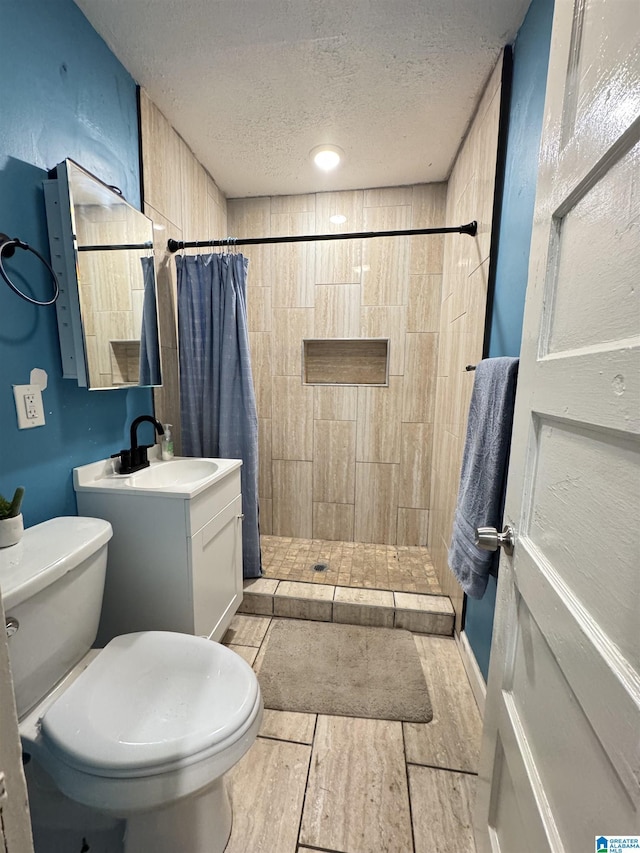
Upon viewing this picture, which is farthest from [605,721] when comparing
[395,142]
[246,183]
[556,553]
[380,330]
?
[246,183]

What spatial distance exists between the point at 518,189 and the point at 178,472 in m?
1.79

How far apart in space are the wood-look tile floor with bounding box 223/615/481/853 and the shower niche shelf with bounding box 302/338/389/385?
1822 millimetres

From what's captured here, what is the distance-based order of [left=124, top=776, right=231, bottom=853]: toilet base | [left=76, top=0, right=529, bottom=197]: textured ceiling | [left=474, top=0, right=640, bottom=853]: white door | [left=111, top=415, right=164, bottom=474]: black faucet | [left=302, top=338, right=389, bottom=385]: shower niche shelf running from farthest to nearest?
[left=302, top=338, right=389, bottom=385]: shower niche shelf, [left=111, top=415, right=164, bottom=474]: black faucet, [left=76, top=0, right=529, bottom=197]: textured ceiling, [left=124, top=776, right=231, bottom=853]: toilet base, [left=474, top=0, right=640, bottom=853]: white door

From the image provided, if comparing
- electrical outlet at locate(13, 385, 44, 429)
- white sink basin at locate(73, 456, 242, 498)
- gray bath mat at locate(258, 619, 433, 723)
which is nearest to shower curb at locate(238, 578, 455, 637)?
gray bath mat at locate(258, 619, 433, 723)

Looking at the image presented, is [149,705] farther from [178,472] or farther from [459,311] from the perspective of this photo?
[459,311]

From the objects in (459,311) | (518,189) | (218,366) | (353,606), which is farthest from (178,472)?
(518,189)

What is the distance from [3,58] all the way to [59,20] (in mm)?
335

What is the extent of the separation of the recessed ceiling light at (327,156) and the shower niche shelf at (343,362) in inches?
39.5

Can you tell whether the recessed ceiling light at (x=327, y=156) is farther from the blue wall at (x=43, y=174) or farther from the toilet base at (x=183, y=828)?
the toilet base at (x=183, y=828)

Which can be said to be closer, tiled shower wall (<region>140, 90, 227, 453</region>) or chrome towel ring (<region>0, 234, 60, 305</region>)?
chrome towel ring (<region>0, 234, 60, 305</region>)

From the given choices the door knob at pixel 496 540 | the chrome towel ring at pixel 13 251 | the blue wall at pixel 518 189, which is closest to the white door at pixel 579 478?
the door knob at pixel 496 540

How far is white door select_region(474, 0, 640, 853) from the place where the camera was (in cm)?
43

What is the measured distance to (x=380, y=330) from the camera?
2.35m

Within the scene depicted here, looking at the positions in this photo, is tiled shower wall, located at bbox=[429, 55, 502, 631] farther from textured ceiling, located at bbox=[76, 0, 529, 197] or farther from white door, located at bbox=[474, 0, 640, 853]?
white door, located at bbox=[474, 0, 640, 853]
